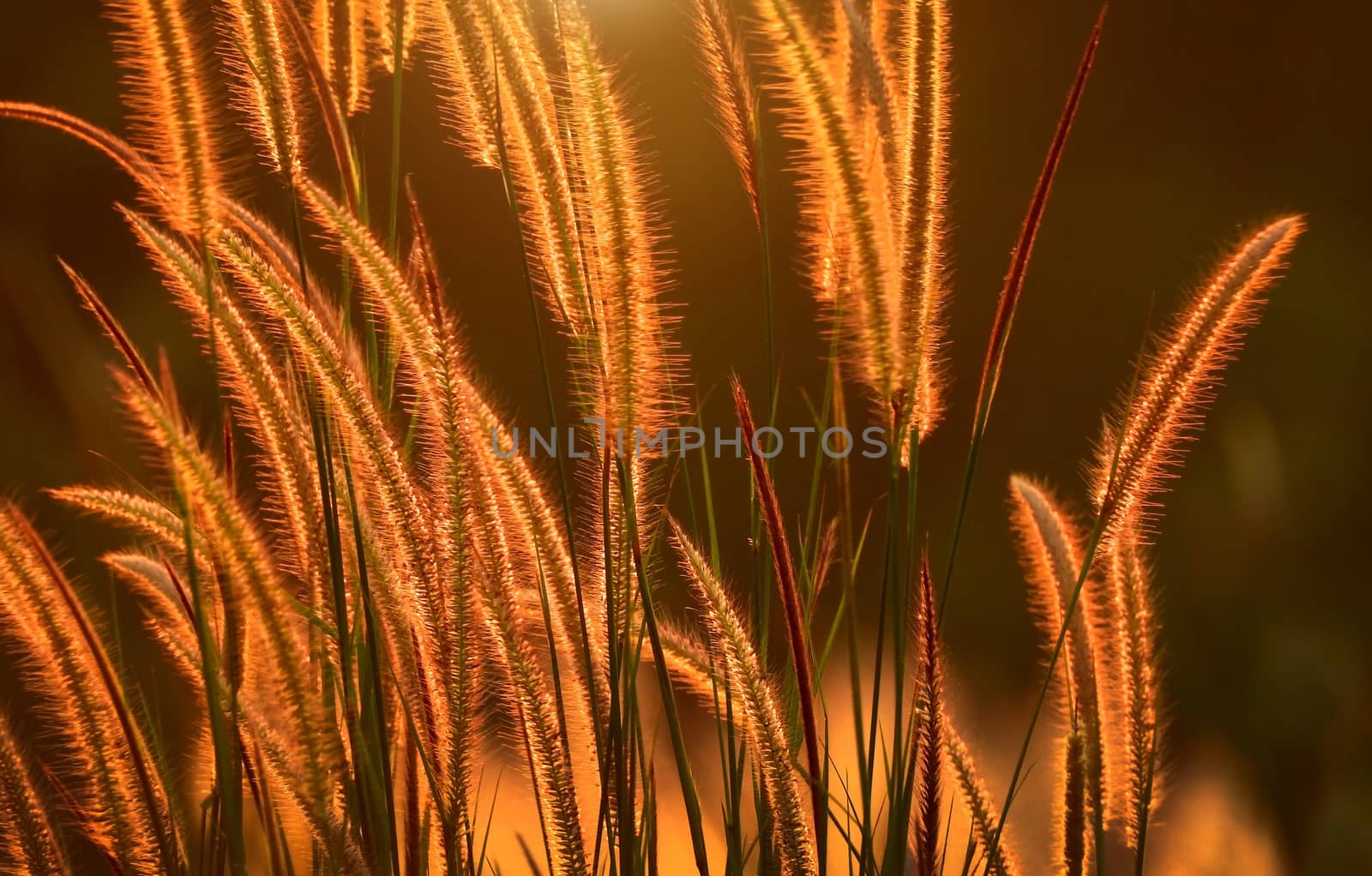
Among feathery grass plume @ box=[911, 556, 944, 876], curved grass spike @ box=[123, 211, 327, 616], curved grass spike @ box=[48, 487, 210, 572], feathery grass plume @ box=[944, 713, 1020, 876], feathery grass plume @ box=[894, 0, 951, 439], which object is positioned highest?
feathery grass plume @ box=[894, 0, 951, 439]

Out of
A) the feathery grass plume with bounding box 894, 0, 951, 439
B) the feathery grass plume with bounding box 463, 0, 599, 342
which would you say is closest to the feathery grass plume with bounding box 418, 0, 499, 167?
the feathery grass plume with bounding box 463, 0, 599, 342

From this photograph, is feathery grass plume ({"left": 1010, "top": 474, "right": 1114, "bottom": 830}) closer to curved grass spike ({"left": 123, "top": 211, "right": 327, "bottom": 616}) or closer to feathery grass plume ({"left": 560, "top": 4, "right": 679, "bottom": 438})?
feathery grass plume ({"left": 560, "top": 4, "right": 679, "bottom": 438})

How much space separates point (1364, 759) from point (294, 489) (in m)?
1.39

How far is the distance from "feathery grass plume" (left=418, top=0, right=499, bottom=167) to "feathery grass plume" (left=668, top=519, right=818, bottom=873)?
0.25m

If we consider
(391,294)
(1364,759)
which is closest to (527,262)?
(391,294)

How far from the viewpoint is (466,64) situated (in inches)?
21.9

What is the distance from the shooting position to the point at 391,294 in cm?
49

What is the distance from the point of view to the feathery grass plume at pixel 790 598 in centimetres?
46

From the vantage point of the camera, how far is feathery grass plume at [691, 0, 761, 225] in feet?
1.90

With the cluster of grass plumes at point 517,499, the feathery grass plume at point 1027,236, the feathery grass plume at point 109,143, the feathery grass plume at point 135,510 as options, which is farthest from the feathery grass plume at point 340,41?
the feathery grass plume at point 1027,236

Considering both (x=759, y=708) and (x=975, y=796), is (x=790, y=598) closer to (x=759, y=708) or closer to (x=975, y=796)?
(x=759, y=708)

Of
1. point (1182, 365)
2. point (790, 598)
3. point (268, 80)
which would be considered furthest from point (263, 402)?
point (1182, 365)

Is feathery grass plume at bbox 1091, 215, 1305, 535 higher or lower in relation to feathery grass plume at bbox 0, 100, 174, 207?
lower

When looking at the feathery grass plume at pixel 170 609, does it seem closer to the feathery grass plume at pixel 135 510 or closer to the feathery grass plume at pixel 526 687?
the feathery grass plume at pixel 135 510
